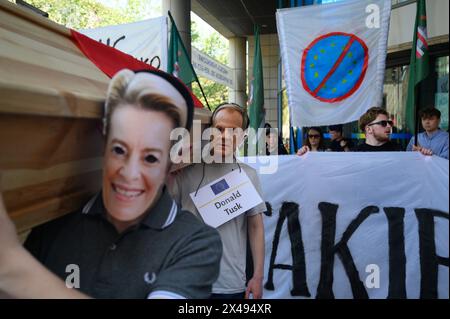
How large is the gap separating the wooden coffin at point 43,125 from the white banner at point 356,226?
2.68ft

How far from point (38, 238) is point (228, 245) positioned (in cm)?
57

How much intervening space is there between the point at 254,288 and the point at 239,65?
33.7 feet

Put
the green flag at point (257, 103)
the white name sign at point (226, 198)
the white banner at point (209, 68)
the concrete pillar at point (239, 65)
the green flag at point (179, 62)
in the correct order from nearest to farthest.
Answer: the white name sign at point (226, 198) → the green flag at point (179, 62) → the green flag at point (257, 103) → the white banner at point (209, 68) → the concrete pillar at point (239, 65)

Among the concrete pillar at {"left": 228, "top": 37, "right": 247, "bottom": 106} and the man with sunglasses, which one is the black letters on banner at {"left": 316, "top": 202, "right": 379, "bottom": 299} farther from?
the concrete pillar at {"left": 228, "top": 37, "right": 247, "bottom": 106}

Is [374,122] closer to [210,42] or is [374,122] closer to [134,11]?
[134,11]

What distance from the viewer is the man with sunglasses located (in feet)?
5.52

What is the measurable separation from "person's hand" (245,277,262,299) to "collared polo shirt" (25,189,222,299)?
1.19 feet

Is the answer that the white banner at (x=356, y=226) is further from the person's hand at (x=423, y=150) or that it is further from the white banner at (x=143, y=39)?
the white banner at (x=143, y=39)

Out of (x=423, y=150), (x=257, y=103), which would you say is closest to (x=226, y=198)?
(x=423, y=150)

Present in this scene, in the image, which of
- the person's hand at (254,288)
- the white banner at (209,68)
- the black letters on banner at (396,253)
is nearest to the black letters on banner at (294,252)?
the person's hand at (254,288)

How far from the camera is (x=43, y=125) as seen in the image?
1009 mm

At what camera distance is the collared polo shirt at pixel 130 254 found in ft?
3.57

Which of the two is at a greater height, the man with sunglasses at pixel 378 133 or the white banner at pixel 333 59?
the white banner at pixel 333 59

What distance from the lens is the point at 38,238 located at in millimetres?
1141
